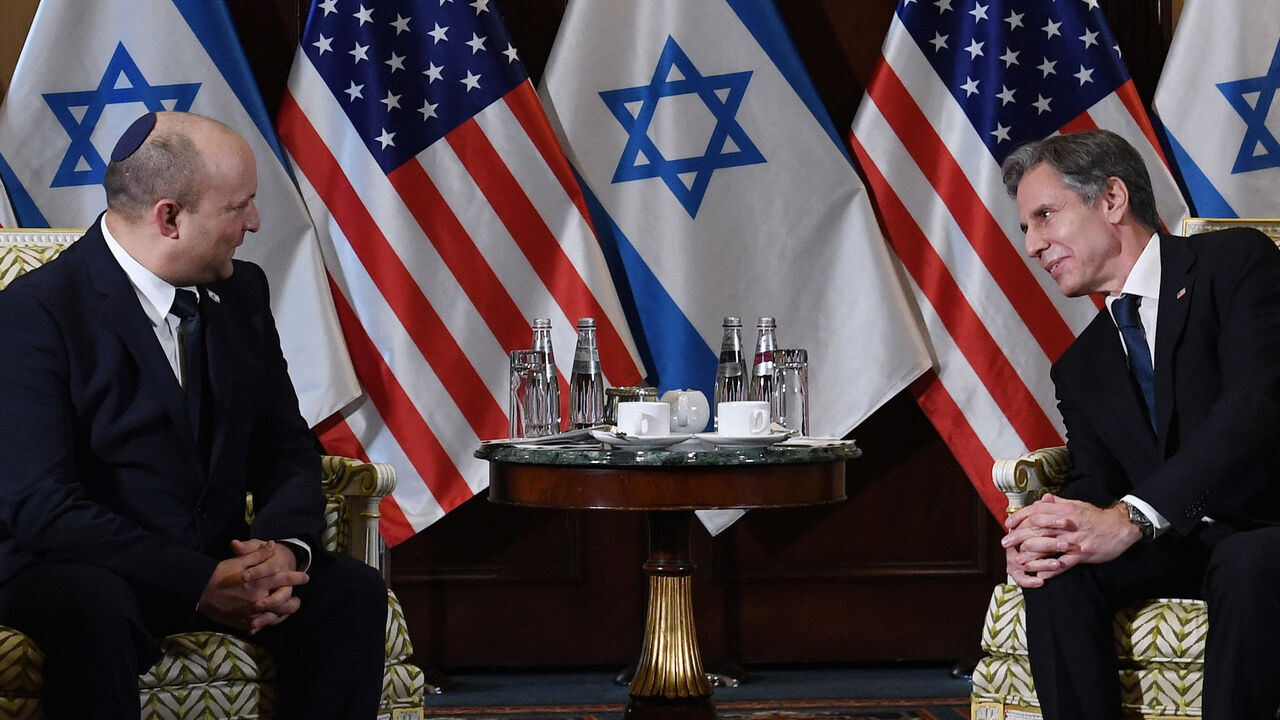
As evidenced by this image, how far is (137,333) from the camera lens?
7.66ft

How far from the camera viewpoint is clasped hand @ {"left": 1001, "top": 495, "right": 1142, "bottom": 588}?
2.37 m

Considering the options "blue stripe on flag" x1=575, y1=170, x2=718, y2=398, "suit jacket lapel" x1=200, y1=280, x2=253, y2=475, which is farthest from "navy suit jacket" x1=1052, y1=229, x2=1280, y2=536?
"suit jacket lapel" x1=200, y1=280, x2=253, y2=475

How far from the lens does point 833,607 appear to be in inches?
164

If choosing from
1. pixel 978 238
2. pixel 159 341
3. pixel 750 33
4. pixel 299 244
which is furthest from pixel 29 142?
pixel 978 238

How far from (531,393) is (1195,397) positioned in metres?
1.41

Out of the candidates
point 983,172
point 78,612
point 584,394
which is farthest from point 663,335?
point 78,612

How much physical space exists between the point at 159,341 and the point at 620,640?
83.5 inches

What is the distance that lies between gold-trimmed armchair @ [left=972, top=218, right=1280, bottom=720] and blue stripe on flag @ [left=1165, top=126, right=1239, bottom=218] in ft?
5.33

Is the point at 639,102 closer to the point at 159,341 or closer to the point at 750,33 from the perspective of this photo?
the point at 750,33

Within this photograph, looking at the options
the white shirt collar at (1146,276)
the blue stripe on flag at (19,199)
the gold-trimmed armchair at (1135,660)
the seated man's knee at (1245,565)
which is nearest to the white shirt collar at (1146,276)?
the white shirt collar at (1146,276)

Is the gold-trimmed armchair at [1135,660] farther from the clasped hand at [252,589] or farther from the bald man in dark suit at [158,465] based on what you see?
the clasped hand at [252,589]

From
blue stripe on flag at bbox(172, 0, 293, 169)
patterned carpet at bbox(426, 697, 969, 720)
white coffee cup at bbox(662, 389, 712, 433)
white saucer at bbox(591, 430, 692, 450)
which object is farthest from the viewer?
blue stripe on flag at bbox(172, 0, 293, 169)

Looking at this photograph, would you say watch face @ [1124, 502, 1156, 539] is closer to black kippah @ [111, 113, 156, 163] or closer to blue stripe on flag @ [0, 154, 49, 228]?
black kippah @ [111, 113, 156, 163]

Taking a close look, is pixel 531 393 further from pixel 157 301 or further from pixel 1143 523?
pixel 1143 523
